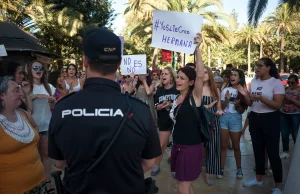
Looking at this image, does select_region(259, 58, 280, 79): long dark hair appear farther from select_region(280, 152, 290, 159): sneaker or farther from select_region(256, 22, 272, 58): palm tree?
select_region(256, 22, 272, 58): palm tree

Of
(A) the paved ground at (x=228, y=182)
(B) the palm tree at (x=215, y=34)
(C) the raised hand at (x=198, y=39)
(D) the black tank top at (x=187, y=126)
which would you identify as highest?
(B) the palm tree at (x=215, y=34)

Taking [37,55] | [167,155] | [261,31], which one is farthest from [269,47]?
[167,155]

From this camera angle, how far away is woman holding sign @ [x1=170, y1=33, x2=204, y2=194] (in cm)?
328

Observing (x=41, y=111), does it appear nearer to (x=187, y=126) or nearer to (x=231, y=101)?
(x=187, y=126)

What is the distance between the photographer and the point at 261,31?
1641 inches

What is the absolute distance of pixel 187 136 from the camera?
131 inches

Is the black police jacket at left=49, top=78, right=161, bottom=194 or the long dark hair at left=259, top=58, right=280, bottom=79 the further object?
the long dark hair at left=259, top=58, right=280, bottom=79

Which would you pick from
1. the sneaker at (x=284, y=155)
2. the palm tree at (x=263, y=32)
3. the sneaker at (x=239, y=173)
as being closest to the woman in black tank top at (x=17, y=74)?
the sneaker at (x=239, y=173)

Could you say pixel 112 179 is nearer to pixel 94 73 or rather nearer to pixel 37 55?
pixel 94 73

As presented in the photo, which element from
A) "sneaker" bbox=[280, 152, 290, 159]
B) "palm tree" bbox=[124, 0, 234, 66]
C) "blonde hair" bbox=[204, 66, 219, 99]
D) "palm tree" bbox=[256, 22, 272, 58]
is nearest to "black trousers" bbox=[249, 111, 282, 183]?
"blonde hair" bbox=[204, 66, 219, 99]

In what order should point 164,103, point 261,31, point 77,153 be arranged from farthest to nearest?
1. point 261,31
2. point 164,103
3. point 77,153

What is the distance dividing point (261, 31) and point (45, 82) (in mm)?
42295

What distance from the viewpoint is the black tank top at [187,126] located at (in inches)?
131

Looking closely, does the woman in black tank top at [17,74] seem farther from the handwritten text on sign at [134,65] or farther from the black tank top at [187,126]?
the handwritten text on sign at [134,65]
